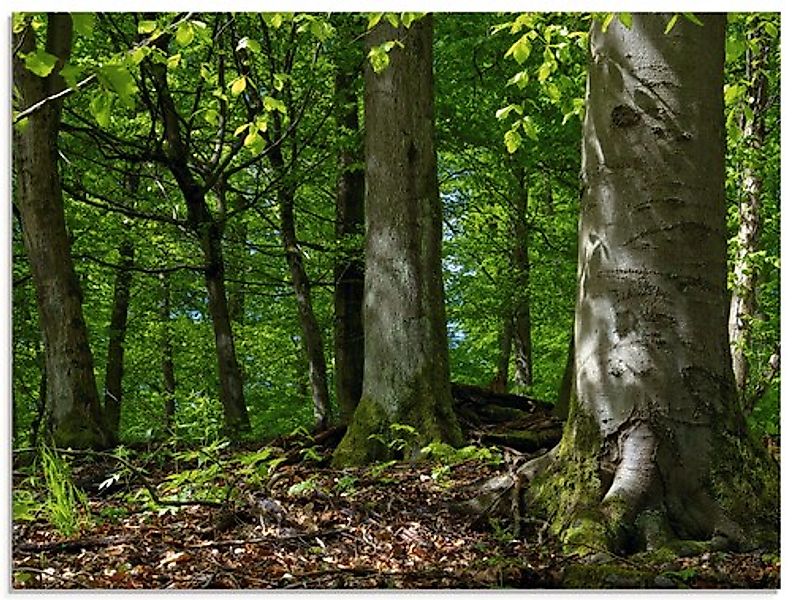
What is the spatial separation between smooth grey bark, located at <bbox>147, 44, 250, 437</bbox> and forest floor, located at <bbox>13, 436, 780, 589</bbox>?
3637mm

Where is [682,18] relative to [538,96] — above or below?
below

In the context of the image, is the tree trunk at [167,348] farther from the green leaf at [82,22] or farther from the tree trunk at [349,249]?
the green leaf at [82,22]

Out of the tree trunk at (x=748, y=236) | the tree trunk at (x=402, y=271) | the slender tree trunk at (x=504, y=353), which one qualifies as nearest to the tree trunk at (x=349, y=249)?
the tree trunk at (x=402, y=271)

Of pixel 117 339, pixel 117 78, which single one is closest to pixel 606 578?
pixel 117 78

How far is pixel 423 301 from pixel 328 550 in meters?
1.89

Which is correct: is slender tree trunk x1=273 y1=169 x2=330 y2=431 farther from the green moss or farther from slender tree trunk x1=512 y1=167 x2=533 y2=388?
the green moss

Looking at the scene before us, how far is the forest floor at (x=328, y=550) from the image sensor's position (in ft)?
8.46

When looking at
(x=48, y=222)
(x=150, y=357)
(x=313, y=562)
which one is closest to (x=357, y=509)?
(x=313, y=562)

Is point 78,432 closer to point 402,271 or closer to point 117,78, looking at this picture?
point 402,271

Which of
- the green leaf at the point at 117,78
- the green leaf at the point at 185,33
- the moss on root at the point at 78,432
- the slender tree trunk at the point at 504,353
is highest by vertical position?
the green leaf at the point at 185,33

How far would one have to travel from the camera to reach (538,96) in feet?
24.2

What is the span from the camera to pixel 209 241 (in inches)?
290
